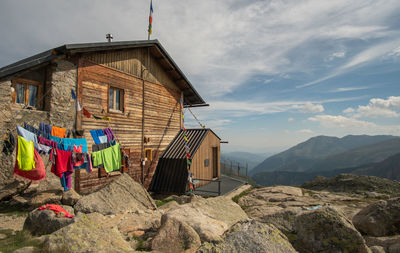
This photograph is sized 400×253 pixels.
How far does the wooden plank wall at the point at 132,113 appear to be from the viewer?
1079 cm

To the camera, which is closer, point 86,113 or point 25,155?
point 25,155

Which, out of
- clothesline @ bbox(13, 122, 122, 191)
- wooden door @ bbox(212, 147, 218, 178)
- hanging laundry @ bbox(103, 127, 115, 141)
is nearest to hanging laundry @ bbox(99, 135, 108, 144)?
clothesline @ bbox(13, 122, 122, 191)

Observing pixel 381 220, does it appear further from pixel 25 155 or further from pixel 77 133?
pixel 77 133

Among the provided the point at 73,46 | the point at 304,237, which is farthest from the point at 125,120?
the point at 304,237

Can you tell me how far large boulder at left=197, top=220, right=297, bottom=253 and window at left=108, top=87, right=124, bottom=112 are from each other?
34.0ft

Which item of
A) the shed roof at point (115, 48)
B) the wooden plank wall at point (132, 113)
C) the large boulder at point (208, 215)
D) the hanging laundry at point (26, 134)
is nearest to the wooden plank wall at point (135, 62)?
the wooden plank wall at point (132, 113)

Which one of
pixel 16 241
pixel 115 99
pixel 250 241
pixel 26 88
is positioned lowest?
pixel 16 241

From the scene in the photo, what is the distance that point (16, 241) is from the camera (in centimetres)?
512

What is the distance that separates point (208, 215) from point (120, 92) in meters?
9.26

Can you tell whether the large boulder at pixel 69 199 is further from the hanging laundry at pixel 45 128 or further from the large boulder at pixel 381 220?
the large boulder at pixel 381 220

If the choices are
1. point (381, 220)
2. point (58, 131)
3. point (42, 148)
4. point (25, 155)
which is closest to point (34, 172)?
point (25, 155)

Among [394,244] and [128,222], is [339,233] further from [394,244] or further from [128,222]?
[128,222]

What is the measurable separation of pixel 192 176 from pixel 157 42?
9340 millimetres

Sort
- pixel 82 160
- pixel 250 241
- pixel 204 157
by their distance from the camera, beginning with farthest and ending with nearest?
pixel 204 157 → pixel 82 160 → pixel 250 241
